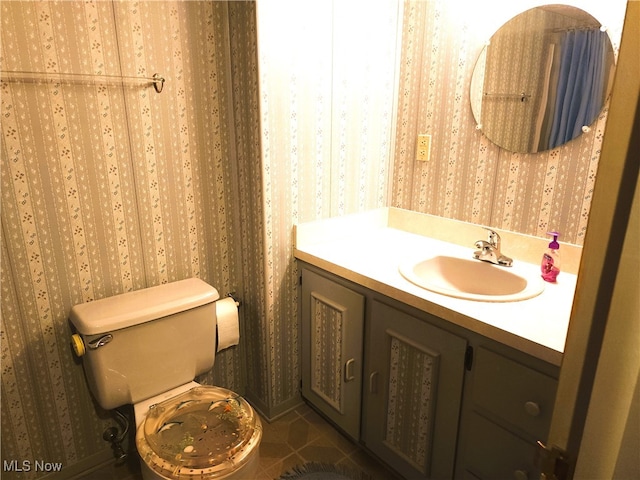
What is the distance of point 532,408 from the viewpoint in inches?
40.2

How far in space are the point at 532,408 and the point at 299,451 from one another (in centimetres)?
101

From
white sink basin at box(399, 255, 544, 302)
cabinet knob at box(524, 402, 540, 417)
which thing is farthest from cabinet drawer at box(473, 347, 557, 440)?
white sink basin at box(399, 255, 544, 302)

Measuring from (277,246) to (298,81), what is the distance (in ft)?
2.08

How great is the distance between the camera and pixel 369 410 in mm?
1547

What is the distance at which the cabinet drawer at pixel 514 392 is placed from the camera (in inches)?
39.8

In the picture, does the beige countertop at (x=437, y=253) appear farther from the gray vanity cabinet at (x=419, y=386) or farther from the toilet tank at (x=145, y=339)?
the toilet tank at (x=145, y=339)

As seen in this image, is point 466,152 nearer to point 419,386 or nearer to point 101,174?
point 419,386

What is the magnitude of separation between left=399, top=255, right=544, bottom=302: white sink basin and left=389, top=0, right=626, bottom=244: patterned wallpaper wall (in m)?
0.20

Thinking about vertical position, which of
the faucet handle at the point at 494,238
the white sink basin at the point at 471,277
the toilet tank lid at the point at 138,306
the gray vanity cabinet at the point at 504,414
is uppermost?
the faucet handle at the point at 494,238

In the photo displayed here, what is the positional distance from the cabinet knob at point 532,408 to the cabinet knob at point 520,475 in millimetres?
178

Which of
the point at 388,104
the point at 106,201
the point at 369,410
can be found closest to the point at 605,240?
the point at 369,410

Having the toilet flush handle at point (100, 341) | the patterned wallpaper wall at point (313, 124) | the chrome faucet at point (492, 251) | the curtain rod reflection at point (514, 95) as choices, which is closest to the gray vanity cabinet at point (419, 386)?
the patterned wallpaper wall at point (313, 124)

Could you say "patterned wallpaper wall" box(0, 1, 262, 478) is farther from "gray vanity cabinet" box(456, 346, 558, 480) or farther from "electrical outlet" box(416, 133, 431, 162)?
"gray vanity cabinet" box(456, 346, 558, 480)

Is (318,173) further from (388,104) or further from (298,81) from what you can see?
(388,104)
